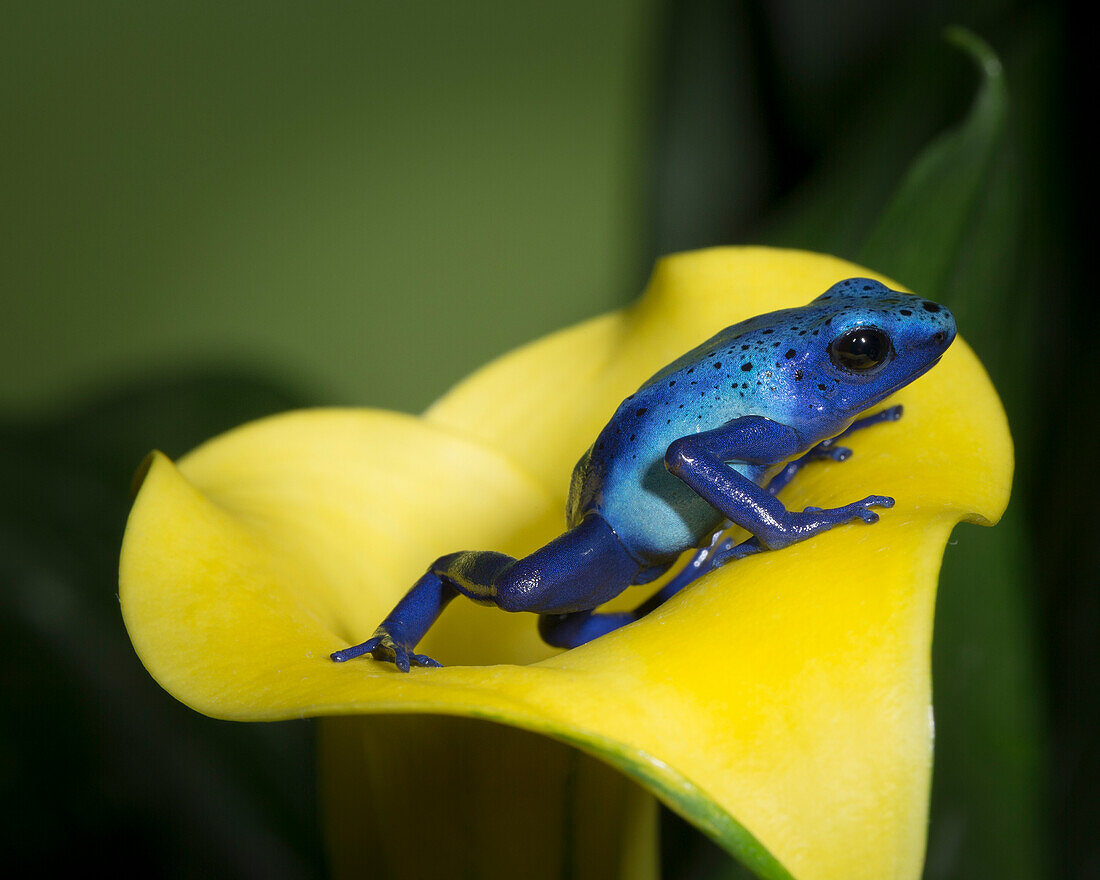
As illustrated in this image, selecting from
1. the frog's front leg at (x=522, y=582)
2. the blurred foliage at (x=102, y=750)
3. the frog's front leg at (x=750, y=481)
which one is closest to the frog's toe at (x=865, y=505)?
the frog's front leg at (x=750, y=481)

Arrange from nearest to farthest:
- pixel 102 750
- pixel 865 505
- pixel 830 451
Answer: pixel 865 505
pixel 830 451
pixel 102 750

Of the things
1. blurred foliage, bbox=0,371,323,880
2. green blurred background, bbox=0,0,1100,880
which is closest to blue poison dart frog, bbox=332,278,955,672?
green blurred background, bbox=0,0,1100,880

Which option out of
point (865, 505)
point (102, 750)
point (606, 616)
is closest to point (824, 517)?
point (865, 505)

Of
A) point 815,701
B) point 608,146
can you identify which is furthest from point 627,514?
point 608,146

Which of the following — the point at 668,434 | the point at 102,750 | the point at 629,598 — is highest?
the point at 668,434

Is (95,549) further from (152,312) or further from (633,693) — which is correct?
(152,312)

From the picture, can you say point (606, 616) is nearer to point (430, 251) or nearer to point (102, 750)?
point (102, 750)

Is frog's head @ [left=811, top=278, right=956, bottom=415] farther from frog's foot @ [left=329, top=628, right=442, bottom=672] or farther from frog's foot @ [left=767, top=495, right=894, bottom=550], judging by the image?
frog's foot @ [left=329, top=628, right=442, bottom=672]

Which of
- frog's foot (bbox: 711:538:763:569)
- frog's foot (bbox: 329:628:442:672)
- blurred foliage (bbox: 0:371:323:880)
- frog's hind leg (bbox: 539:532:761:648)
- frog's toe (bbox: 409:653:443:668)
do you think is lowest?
blurred foliage (bbox: 0:371:323:880)
